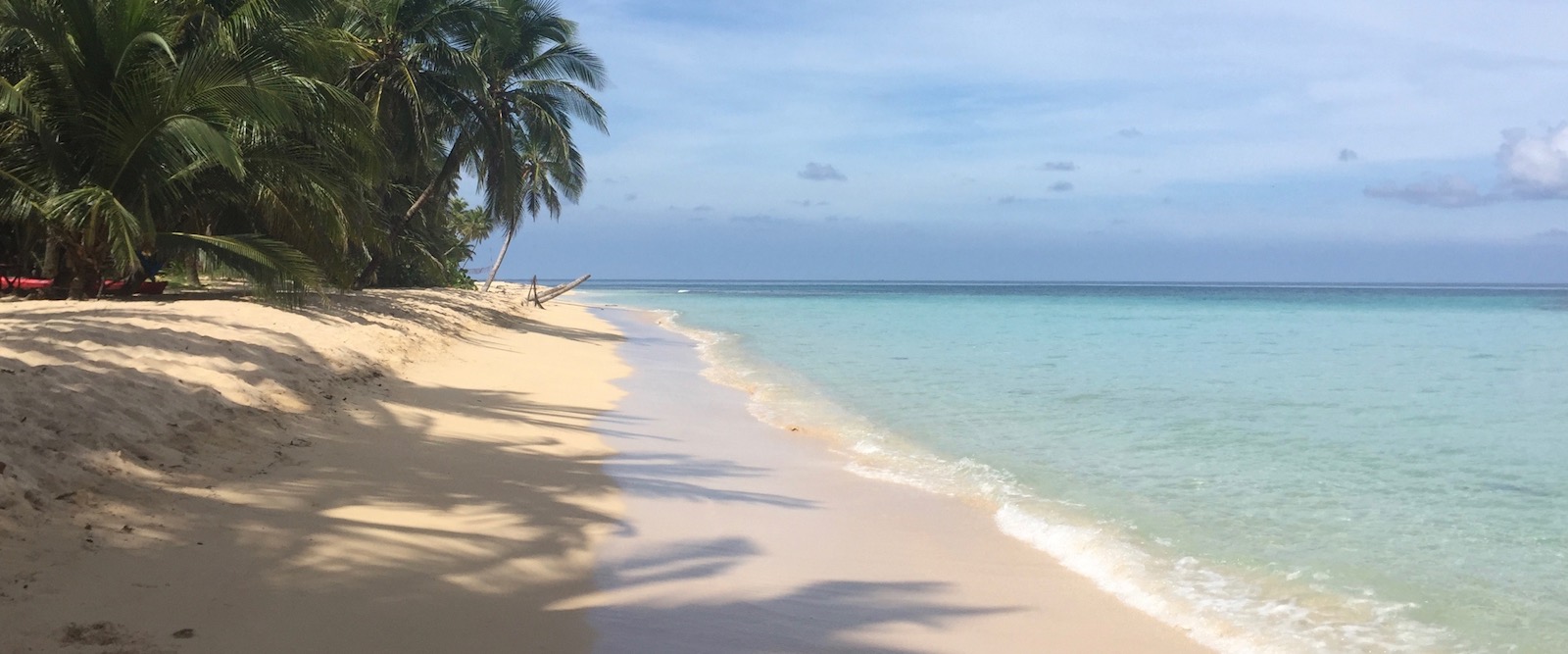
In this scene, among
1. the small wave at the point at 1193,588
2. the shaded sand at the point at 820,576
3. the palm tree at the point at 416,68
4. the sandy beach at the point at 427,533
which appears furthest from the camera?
the palm tree at the point at 416,68

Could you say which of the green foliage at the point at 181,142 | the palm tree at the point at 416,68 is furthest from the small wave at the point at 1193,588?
the palm tree at the point at 416,68

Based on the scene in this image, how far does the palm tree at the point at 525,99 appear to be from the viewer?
2166cm

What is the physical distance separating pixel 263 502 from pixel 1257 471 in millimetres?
6512

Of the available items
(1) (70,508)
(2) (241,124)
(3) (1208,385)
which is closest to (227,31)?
(2) (241,124)

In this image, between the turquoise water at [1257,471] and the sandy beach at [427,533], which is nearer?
the sandy beach at [427,533]

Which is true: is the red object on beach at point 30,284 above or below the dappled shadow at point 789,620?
above

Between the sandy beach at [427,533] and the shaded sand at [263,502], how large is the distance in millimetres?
17

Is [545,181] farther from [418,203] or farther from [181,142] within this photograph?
[181,142]

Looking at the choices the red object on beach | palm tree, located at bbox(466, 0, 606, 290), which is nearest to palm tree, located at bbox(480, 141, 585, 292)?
palm tree, located at bbox(466, 0, 606, 290)

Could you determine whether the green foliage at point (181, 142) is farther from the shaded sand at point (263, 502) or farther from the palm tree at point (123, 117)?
the shaded sand at point (263, 502)

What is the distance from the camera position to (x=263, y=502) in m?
4.65

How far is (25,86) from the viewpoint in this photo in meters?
9.82

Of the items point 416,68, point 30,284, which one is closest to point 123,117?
point 30,284

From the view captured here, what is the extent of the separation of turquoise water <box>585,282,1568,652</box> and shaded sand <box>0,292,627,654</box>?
2577 mm
